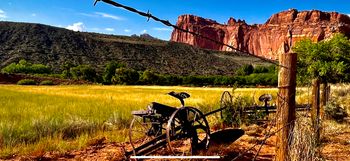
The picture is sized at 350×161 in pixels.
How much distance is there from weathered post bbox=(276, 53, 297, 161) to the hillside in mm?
69031

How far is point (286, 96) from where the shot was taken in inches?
176

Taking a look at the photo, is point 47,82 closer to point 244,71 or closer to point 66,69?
point 66,69

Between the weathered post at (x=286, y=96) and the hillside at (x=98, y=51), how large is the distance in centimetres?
6903

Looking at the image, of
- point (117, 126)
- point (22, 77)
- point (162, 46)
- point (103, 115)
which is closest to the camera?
point (117, 126)

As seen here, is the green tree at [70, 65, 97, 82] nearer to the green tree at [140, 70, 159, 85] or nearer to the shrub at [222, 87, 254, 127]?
the green tree at [140, 70, 159, 85]

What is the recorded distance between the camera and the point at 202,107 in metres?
16.0

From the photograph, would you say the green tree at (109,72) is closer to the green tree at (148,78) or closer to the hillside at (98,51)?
the hillside at (98,51)

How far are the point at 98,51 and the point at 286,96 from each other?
265ft

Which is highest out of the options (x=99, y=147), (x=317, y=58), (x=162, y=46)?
(x=162, y=46)

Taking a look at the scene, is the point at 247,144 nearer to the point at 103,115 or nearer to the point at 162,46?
the point at 103,115

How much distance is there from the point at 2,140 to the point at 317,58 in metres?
33.8

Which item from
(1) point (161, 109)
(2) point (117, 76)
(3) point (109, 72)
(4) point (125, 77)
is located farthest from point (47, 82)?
(1) point (161, 109)

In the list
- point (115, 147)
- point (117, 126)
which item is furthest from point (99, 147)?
point (117, 126)

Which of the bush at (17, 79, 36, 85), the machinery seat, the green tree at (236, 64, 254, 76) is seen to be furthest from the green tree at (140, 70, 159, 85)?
the machinery seat
